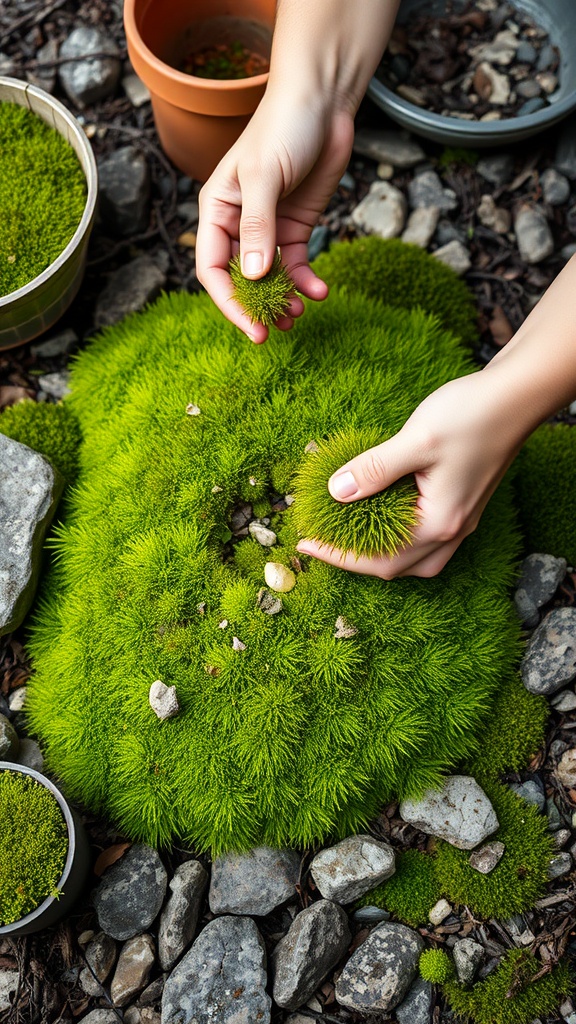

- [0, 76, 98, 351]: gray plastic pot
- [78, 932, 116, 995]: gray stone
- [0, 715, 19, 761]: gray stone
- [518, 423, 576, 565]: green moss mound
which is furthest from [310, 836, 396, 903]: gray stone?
[0, 76, 98, 351]: gray plastic pot

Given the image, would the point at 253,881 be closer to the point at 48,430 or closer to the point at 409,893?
the point at 409,893

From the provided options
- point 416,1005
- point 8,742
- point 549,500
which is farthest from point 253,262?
point 416,1005

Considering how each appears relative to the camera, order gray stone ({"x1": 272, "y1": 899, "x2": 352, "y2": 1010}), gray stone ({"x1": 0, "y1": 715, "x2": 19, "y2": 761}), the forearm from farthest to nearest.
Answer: gray stone ({"x1": 0, "y1": 715, "x2": 19, "y2": 761}) < the forearm < gray stone ({"x1": 272, "y1": 899, "x2": 352, "y2": 1010})

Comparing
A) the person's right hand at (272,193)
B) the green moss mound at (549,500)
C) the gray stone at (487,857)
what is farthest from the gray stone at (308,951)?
the person's right hand at (272,193)

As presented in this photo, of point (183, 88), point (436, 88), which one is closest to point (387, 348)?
point (183, 88)

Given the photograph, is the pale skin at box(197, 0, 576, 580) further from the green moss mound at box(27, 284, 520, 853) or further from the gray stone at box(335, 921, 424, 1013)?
the gray stone at box(335, 921, 424, 1013)

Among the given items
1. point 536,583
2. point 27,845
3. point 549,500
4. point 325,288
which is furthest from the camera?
point 549,500
